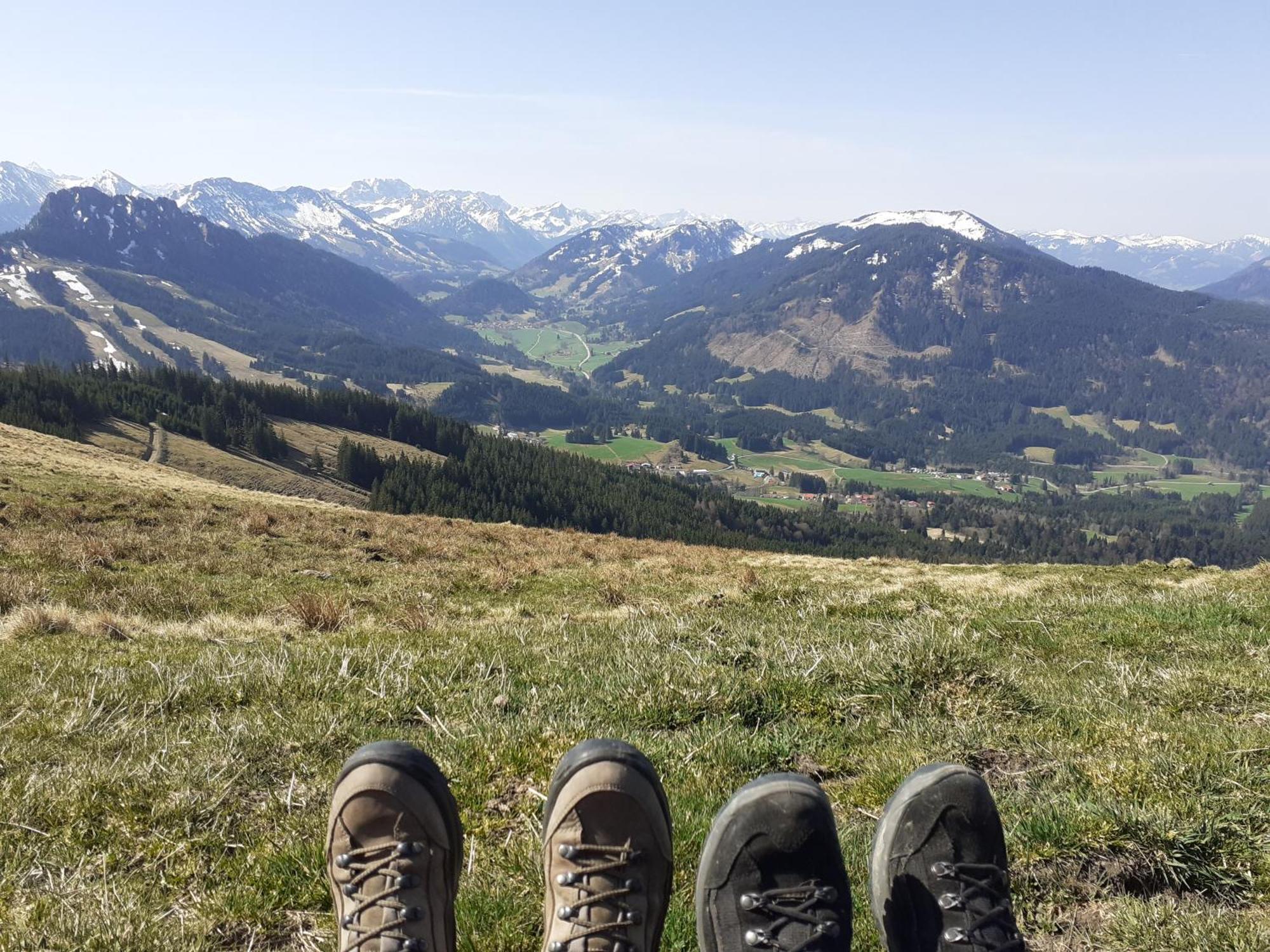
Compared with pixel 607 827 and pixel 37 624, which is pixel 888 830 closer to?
pixel 607 827

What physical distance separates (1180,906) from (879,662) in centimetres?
334

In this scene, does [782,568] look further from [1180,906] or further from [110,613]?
[1180,906]

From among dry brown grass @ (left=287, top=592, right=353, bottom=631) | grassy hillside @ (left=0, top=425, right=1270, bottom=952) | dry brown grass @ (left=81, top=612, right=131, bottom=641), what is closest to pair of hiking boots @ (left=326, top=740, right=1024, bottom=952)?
grassy hillside @ (left=0, top=425, right=1270, bottom=952)

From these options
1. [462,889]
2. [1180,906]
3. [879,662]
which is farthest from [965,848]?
[879,662]

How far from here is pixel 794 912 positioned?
3516mm

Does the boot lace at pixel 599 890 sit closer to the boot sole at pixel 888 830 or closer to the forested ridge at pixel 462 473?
the boot sole at pixel 888 830

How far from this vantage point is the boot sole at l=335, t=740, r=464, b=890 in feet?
12.7

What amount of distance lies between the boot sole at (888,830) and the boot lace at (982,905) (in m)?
0.25

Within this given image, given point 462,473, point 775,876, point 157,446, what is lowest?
point 462,473

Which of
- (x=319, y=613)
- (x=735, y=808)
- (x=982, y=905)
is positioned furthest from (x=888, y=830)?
(x=319, y=613)

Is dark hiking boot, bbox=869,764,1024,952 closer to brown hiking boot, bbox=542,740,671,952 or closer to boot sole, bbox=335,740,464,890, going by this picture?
brown hiking boot, bbox=542,740,671,952

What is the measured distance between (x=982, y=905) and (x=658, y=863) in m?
1.70

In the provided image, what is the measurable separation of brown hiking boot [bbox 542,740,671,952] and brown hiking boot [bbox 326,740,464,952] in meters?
0.54

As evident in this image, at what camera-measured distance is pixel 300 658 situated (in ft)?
24.7
